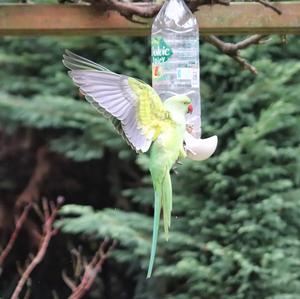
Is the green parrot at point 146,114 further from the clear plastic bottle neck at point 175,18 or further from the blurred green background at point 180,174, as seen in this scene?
the blurred green background at point 180,174

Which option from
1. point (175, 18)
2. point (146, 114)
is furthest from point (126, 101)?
point (175, 18)

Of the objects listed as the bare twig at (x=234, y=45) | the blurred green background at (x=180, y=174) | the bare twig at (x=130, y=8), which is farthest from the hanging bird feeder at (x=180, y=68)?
the blurred green background at (x=180, y=174)

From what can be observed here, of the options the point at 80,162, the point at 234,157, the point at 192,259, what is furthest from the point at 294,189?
the point at 80,162

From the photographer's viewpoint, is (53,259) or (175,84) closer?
(175,84)

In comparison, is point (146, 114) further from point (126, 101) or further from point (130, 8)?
point (130, 8)

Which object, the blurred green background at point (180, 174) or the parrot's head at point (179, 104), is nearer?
the parrot's head at point (179, 104)

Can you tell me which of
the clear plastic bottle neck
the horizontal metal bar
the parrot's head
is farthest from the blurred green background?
the parrot's head

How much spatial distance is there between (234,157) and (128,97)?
151cm

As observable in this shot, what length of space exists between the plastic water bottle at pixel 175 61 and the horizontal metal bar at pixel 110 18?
438mm

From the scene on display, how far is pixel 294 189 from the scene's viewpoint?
101 inches

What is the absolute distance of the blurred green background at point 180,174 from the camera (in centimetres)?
248

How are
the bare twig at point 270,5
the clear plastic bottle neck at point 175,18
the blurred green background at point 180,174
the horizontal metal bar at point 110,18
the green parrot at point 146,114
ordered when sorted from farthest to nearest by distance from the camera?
the blurred green background at point 180,174 < the horizontal metal bar at point 110,18 < the bare twig at point 270,5 < the clear plastic bottle neck at point 175,18 < the green parrot at point 146,114

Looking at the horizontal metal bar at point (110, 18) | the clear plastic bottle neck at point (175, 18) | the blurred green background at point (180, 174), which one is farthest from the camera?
the blurred green background at point (180, 174)

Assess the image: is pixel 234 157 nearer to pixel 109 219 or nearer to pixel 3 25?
pixel 109 219
